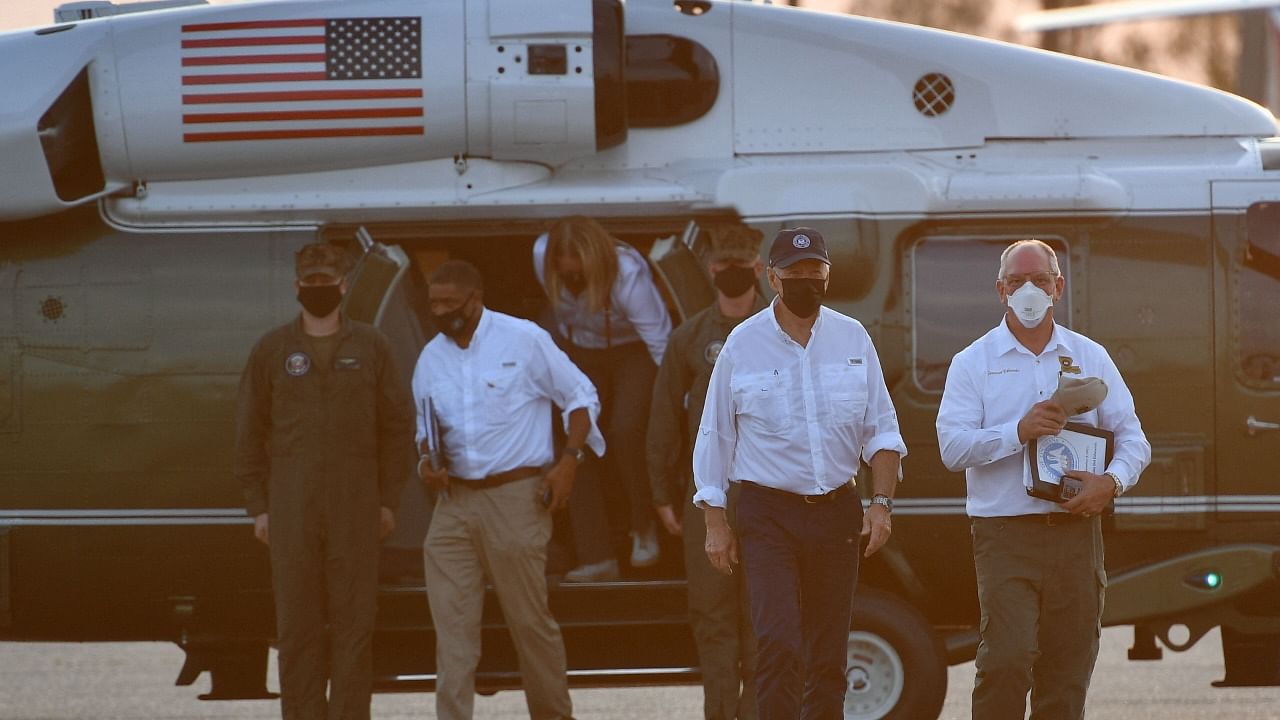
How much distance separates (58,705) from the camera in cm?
1005

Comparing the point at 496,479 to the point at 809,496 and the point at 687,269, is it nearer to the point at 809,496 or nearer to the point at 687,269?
the point at 687,269

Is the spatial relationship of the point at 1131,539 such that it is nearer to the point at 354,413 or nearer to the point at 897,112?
the point at 897,112

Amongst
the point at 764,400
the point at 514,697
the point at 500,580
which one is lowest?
the point at 514,697

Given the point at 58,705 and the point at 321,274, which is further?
the point at 58,705

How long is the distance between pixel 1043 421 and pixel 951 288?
1856 millimetres

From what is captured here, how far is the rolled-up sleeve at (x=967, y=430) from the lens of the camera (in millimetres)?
6191

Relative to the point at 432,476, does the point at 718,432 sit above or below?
above

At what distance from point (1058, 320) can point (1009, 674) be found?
220 cm

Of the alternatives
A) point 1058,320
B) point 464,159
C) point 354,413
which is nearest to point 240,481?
point 354,413

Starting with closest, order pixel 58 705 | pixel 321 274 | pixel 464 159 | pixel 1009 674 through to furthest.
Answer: pixel 1009 674 → pixel 321 274 → pixel 464 159 → pixel 58 705

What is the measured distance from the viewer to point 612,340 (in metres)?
8.55

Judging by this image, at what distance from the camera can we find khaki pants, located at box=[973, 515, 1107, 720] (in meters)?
6.15

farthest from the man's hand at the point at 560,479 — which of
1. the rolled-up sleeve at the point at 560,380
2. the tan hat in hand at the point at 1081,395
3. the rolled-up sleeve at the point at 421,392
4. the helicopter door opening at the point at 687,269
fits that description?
the tan hat in hand at the point at 1081,395

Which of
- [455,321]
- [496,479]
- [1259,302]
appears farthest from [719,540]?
[1259,302]
